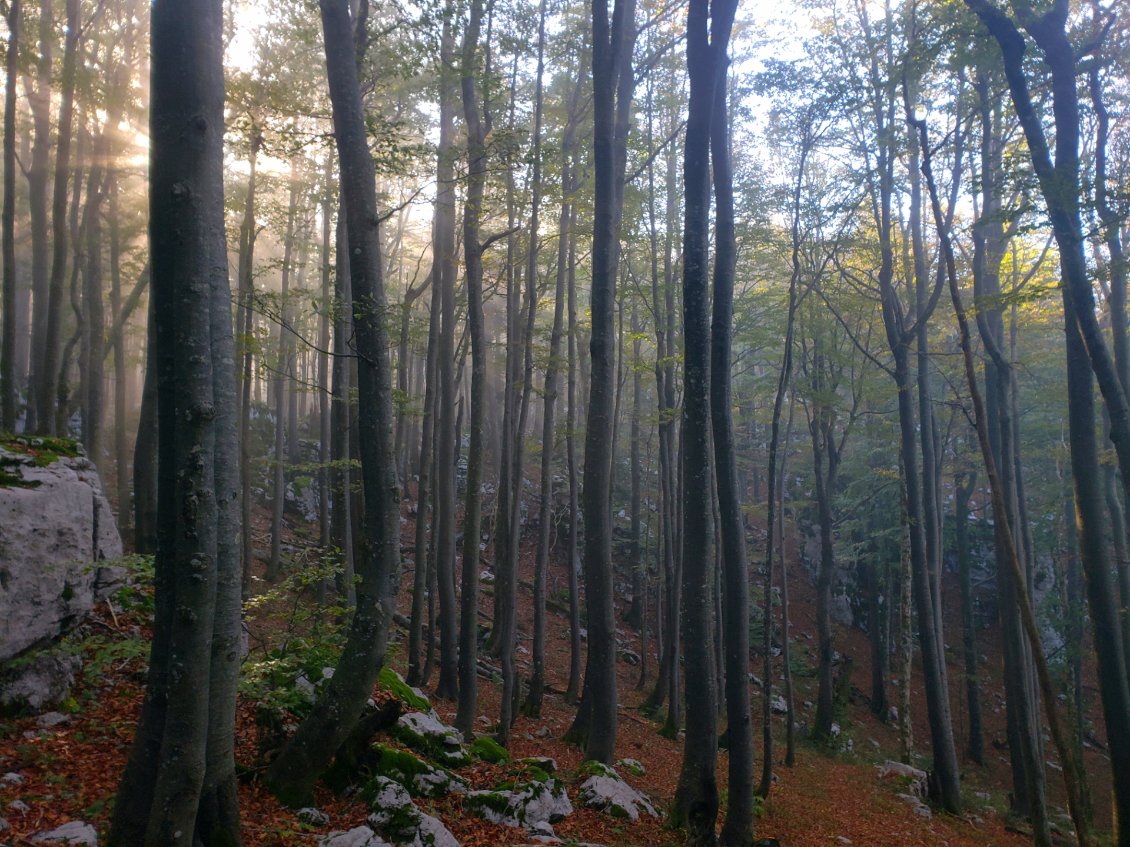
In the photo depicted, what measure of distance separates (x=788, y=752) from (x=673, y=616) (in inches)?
133

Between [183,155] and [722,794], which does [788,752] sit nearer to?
[722,794]

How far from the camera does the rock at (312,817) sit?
4937 mm

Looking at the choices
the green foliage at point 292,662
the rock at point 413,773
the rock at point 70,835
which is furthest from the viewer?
the rock at point 413,773

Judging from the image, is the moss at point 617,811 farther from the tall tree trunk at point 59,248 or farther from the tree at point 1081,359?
the tall tree trunk at point 59,248

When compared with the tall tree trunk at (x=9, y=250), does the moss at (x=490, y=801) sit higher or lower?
lower

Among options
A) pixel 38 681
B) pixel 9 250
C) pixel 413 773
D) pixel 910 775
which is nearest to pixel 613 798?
pixel 413 773

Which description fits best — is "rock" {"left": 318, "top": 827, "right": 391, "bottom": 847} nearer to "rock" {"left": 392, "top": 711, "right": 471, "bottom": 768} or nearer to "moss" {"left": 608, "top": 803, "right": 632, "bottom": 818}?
"rock" {"left": 392, "top": 711, "right": 471, "bottom": 768}

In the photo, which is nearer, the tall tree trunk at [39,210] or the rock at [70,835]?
the rock at [70,835]

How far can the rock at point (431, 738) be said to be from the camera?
639 centimetres

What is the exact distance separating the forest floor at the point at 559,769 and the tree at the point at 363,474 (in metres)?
0.50

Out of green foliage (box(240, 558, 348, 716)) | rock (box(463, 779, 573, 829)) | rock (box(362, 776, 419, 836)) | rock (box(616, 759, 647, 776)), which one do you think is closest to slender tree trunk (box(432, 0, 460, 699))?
rock (box(616, 759, 647, 776))

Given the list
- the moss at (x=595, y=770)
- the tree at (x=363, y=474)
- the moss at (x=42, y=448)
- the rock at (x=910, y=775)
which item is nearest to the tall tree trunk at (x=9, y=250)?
the moss at (x=42, y=448)

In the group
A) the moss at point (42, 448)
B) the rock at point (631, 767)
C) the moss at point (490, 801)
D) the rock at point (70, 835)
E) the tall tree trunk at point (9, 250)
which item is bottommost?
the rock at point (631, 767)

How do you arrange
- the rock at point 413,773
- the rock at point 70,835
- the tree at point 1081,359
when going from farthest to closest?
the tree at point 1081,359 < the rock at point 413,773 < the rock at point 70,835
